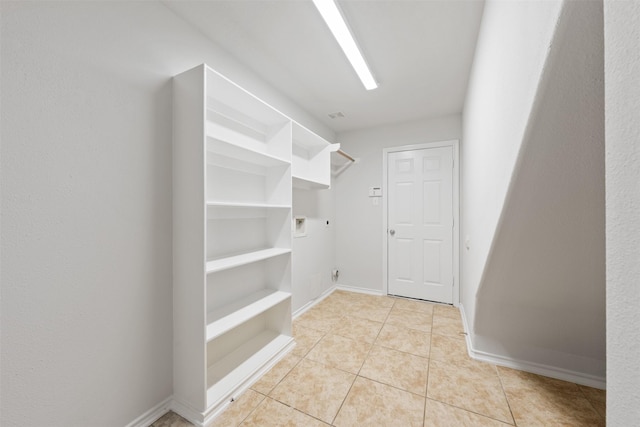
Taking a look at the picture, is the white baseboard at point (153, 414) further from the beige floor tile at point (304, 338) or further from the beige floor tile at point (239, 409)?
the beige floor tile at point (304, 338)

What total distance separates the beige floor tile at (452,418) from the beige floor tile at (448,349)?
52 cm

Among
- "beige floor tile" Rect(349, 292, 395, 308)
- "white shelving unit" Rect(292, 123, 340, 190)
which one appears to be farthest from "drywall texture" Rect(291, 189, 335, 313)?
"beige floor tile" Rect(349, 292, 395, 308)

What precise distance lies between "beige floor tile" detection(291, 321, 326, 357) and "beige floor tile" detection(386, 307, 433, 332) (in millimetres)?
837

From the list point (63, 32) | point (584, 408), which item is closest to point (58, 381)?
point (63, 32)

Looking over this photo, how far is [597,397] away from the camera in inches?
61.5

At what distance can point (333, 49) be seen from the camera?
1.93 metres

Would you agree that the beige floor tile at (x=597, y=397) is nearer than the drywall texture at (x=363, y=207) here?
Yes

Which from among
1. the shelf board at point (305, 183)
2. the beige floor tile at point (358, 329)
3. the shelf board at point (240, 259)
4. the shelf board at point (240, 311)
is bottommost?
the beige floor tile at point (358, 329)

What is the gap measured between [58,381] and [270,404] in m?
1.07

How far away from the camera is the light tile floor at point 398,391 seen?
1.41 metres

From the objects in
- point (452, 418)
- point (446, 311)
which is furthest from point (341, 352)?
point (446, 311)

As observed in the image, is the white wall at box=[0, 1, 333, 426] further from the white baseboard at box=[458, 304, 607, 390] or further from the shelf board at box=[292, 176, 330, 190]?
the white baseboard at box=[458, 304, 607, 390]

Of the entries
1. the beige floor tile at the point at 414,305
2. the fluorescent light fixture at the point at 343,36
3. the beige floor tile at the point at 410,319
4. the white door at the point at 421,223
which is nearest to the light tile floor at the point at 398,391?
the beige floor tile at the point at 410,319

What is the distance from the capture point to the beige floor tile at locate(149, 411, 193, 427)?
1.41m
